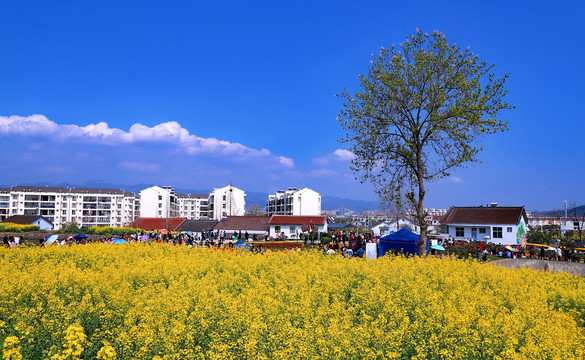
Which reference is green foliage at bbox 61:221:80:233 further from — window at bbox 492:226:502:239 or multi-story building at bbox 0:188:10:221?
multi-story building at bbox 0:188:10:221

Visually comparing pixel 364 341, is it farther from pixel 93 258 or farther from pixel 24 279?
pixel 93 258

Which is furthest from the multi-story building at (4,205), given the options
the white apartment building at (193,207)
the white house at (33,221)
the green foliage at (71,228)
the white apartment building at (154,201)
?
the green foliage at (71,228)

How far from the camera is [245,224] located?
50656 millimetres

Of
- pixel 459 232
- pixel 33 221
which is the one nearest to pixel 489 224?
pixel 459 232

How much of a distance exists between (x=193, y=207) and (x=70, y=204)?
138 feet

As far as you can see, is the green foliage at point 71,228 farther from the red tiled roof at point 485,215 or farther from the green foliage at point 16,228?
the red tiled roof at point 485,215

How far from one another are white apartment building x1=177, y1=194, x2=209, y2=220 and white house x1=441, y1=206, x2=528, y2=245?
96459 mm

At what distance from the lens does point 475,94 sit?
691 inches

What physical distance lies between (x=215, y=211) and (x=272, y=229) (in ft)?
265

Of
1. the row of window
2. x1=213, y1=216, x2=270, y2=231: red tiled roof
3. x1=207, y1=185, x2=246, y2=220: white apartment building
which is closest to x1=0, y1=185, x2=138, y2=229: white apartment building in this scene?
x1=207, y1=185, x2=246, y2=220: white apartment building

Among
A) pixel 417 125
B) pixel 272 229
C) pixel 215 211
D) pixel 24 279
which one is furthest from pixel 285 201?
pixel 24 279

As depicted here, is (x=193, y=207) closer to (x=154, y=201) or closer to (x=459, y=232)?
(x=154, y=201)

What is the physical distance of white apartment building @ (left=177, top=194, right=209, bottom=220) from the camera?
13488cm

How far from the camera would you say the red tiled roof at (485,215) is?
49.0 meters
